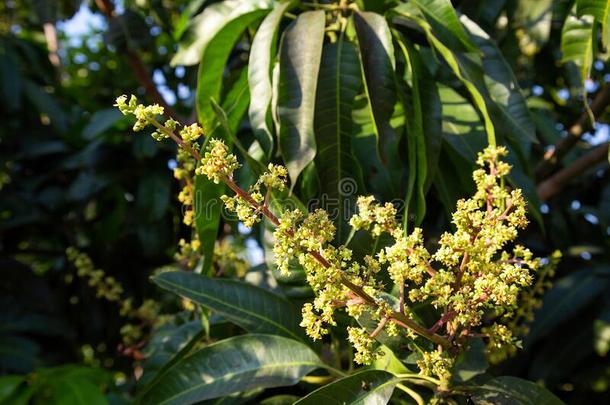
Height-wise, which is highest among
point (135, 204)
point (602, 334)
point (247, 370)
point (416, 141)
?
point (416, 141)

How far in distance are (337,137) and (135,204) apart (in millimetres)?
1466

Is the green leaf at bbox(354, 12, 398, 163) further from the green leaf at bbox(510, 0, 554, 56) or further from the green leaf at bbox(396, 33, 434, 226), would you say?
the green leaf at bbox(510, 0, 554, 56)

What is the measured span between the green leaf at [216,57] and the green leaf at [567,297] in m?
0.97

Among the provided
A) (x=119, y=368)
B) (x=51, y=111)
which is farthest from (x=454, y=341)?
(x=51, y=111)

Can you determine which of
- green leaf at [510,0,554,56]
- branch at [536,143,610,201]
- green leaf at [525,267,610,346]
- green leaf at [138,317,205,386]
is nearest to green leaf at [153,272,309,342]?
green leaf at [138,317,205,386]

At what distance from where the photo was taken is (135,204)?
104 inches

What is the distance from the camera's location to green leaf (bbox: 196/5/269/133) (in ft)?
4.90

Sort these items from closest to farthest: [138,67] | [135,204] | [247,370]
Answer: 1. [247,370]
2. [138,67]
3. [135,204]

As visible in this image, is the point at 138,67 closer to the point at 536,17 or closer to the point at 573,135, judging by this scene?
the point at 536,17

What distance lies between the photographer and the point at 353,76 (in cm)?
136

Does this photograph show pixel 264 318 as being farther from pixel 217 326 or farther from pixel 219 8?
pixel 219 8

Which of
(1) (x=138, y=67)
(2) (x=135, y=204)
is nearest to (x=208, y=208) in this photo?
(1) (x=138, y=67)

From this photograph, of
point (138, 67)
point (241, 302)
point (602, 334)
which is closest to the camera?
point (241, 302)

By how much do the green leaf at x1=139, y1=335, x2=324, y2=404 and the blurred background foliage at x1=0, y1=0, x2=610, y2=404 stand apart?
25 centimetres
